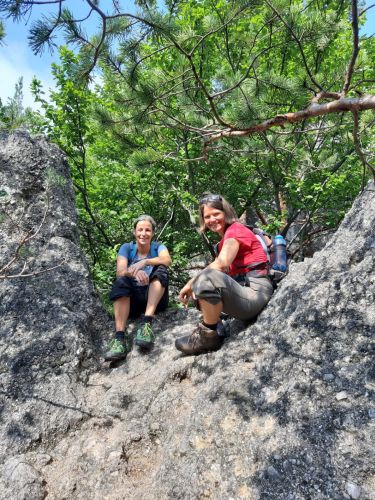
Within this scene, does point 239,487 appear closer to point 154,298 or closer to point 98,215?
point 154,298

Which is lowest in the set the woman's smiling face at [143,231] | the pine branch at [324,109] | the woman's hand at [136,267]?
the woman's hand at [136,267]

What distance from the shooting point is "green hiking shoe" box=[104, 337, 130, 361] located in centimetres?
414

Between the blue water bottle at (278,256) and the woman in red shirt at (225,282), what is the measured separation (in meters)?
0.30

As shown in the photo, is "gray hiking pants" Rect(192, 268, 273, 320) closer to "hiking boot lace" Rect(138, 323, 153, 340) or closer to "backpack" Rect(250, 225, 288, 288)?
"backpack" Rect(250, 225, 288, 288)

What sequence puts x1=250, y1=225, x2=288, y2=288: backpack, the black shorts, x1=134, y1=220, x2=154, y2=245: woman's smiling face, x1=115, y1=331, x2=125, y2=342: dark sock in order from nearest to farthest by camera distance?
x1=250, y1=225, x2=288, y2=288: backpack
x1=115, y1=331, x2=125, y2=342: dark sock
the black shorts
x1=134, y1=220, x2=154, y2=245: woman's smiling face

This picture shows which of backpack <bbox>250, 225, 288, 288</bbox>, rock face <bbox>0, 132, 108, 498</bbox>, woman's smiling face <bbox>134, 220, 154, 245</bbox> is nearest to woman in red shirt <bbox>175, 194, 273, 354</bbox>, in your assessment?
backpack <bbox>250, 225, 288, 288</bbox>

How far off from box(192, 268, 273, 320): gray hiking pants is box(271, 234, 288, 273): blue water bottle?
0.94 feet

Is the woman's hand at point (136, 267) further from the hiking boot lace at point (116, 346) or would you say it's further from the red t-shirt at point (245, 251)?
the red t-shirt at point (245, 251)

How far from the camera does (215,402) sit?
297 cm

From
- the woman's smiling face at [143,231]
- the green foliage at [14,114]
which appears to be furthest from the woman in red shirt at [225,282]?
the green foliage at [14,114]

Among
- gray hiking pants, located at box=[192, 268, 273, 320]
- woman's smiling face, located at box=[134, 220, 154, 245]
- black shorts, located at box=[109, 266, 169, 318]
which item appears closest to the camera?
gray hiking pants, located at box=[192, 268, 273, 320]

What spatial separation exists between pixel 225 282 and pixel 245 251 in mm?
694

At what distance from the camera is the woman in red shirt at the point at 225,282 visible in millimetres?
3338

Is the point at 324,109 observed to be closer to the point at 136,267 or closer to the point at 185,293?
the point at 185,293
